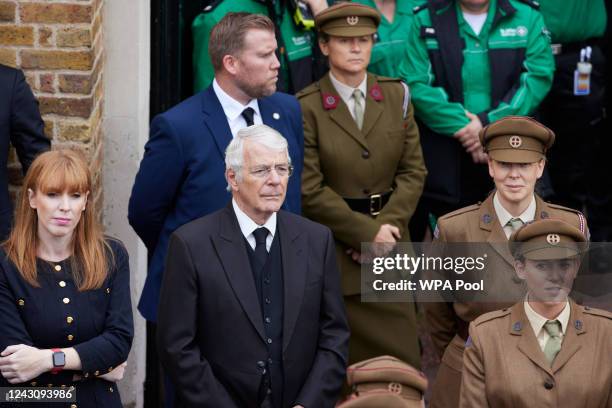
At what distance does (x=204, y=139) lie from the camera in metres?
6.35

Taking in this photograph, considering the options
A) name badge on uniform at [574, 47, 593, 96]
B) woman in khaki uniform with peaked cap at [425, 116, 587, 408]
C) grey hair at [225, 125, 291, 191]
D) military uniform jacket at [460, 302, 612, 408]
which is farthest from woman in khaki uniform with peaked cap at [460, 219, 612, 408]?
name badge on uniform at [574, 47, 593, 96]

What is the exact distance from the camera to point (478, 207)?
249 inches

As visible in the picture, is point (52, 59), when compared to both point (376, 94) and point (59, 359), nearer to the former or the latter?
point (376, 94)

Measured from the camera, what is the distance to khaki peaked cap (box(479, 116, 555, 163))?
20.4 ft

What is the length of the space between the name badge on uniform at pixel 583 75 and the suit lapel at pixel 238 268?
134 inches

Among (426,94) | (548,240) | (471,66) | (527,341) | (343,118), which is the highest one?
(471,66)

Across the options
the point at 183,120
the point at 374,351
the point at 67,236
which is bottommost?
the point at 374,351

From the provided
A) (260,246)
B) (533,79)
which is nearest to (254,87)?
(260,246)

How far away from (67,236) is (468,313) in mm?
1680

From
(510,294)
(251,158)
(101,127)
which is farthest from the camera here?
(101,127)

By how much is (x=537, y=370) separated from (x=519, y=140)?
4.21 ft

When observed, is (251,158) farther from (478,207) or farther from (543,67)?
(543,67)

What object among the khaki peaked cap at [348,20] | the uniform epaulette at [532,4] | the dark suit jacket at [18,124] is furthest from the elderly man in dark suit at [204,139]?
the uniform epaulette at [532,4]

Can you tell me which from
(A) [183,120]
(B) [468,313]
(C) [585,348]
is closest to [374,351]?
(B) [468,313]
